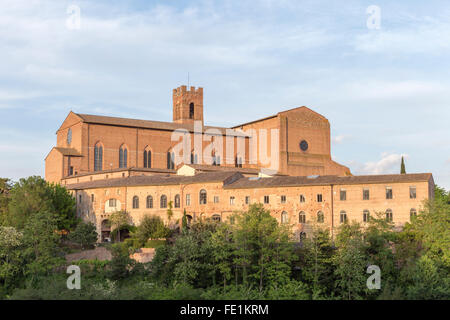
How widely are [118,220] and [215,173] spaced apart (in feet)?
32.4

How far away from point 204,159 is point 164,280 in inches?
1618

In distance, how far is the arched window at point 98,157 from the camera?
74.2 m

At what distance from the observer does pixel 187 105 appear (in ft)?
317

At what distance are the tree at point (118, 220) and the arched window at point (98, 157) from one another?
62.6 feet

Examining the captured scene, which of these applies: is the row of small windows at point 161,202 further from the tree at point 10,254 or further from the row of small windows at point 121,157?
the row of small windows at point 121,157

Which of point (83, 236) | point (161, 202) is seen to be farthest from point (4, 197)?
point (161, 202)

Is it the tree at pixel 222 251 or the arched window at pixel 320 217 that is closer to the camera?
the tree at pixel 222 251

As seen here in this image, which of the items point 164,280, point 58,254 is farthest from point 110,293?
point 58,254

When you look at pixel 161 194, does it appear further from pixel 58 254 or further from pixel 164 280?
pixel 164 280

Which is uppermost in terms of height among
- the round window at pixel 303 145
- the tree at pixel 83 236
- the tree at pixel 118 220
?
the round window at pixel 303 145

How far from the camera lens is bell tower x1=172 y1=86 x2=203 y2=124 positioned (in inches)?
3784

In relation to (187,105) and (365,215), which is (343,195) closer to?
(365,215)

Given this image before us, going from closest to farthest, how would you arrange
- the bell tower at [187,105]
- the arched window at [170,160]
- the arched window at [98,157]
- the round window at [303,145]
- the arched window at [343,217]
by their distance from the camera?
the arched window at [343,217] → the arched window at [98,157] → the round window at [303,145] → the arched window at [170,160] → the bell tower at [187,105]

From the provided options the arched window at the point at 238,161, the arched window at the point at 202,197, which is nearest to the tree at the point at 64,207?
the arched window at the point at 202,197
